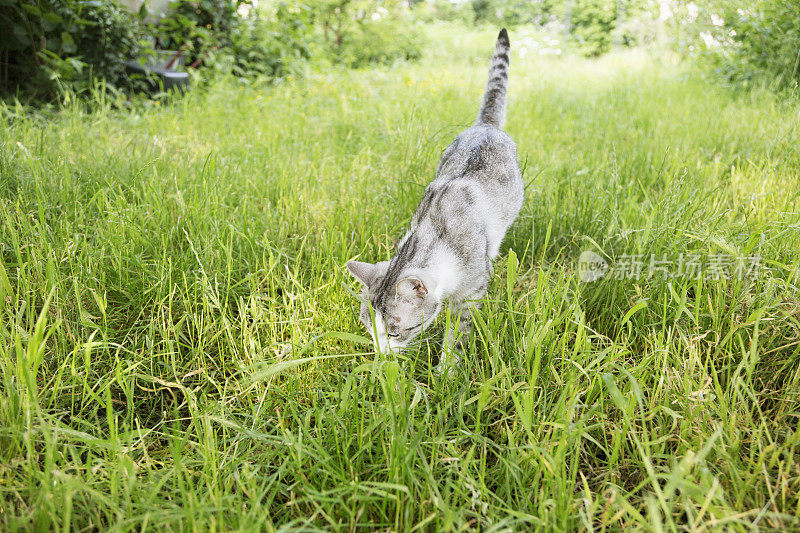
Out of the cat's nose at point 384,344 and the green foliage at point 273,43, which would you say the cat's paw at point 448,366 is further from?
the green foliage at point 273,43

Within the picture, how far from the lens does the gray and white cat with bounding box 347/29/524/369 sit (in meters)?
1.79

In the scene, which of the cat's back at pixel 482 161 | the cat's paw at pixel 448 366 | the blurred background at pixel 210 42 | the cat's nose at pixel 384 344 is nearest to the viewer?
the cat's paw at pixel 448 366

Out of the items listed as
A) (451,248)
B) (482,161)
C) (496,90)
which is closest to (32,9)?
(496,90)

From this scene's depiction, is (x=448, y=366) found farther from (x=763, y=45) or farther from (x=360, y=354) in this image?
(x=763, y=45)

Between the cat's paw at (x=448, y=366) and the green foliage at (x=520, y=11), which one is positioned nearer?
the cat's paw at (x=448, y=366)

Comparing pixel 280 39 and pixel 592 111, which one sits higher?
pixel 280 39

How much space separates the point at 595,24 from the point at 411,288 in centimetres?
1857

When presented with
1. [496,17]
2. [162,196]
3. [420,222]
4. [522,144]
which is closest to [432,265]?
[420,222]

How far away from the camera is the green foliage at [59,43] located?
394 cm

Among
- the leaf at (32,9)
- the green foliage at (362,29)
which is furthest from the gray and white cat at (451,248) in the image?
the green foliage at (362,29)

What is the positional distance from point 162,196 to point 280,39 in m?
5.20

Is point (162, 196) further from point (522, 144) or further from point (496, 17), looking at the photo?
point (496, 17)

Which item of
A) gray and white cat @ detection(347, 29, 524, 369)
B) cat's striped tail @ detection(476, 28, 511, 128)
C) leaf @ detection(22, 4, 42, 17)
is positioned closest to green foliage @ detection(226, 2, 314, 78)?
leaf @ detection(22, 4, 42, 17)

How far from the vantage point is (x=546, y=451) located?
1288 mm
